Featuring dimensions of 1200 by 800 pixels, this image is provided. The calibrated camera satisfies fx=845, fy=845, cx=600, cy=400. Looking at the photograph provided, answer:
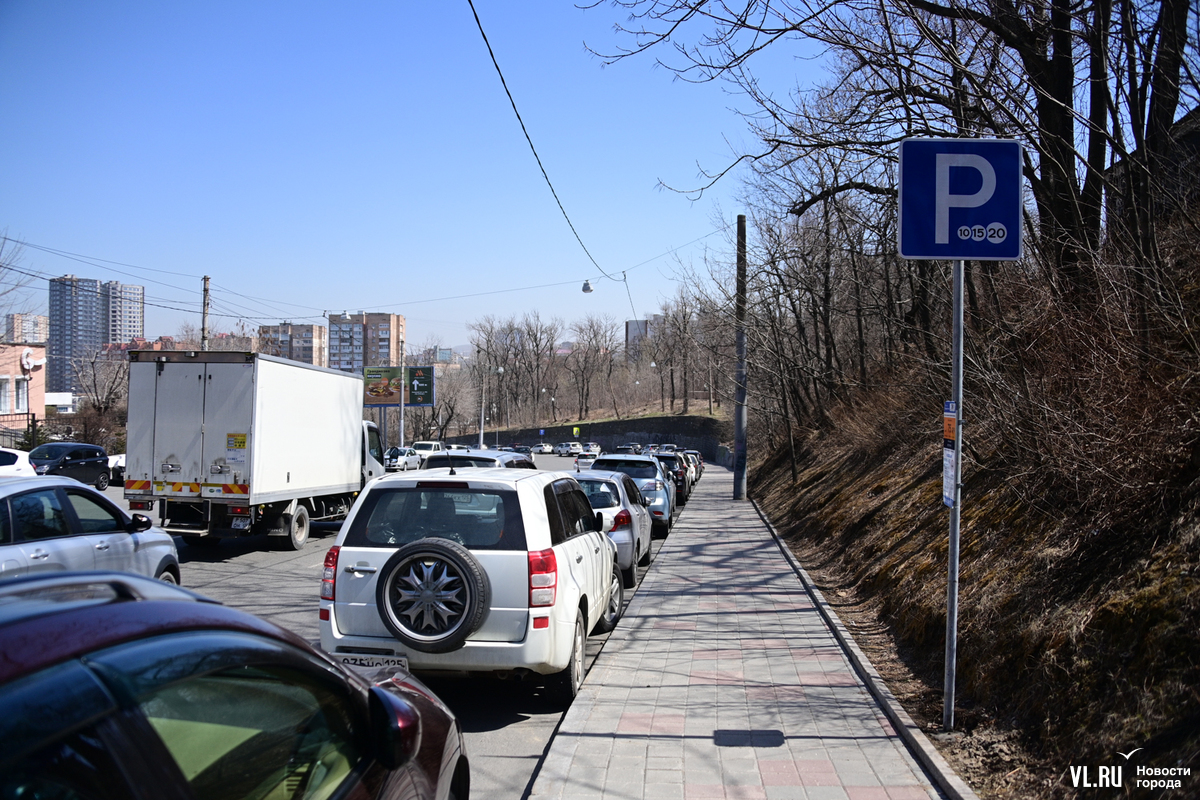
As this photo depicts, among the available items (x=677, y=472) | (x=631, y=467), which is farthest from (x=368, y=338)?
(x=631, y=467)

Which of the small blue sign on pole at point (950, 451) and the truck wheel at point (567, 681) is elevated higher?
the small blue sign on pole at point (950, 451)

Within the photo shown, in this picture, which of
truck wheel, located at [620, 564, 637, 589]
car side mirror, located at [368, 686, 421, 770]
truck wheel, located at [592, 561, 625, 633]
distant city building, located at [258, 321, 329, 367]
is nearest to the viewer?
car side mirror, located at [368, 686, 421, 770]

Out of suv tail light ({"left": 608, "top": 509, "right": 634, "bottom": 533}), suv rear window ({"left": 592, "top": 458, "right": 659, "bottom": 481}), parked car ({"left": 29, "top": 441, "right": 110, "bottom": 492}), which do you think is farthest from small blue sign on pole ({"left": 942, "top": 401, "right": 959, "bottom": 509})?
parked car ({"left": 29, "top": 441, "right": 110, "bottom": 492})

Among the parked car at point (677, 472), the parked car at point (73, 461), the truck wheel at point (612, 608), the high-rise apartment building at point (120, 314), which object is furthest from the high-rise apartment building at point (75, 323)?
the truck wheel at point (612, 608)

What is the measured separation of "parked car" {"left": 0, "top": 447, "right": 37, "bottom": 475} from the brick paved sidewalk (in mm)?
12844

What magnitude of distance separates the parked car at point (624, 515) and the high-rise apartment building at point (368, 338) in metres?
105

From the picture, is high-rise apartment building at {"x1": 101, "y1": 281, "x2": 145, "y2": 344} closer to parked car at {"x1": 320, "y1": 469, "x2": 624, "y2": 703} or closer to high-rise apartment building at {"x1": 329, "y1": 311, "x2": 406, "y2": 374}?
high-rise apartment building at {"x1": 329, "y1": 311, "x2": 406, "y2": 374}

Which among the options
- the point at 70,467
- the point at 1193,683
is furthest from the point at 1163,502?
the point at 70,467

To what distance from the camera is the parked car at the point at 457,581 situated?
5.62 m

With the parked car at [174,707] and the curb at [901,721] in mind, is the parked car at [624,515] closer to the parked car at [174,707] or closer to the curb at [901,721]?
the curb at [901,721]

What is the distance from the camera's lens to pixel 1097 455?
6.20 metres

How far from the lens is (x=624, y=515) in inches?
452

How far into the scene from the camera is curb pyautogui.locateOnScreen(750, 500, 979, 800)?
14.8 ft

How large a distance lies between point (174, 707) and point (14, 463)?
18839mm
